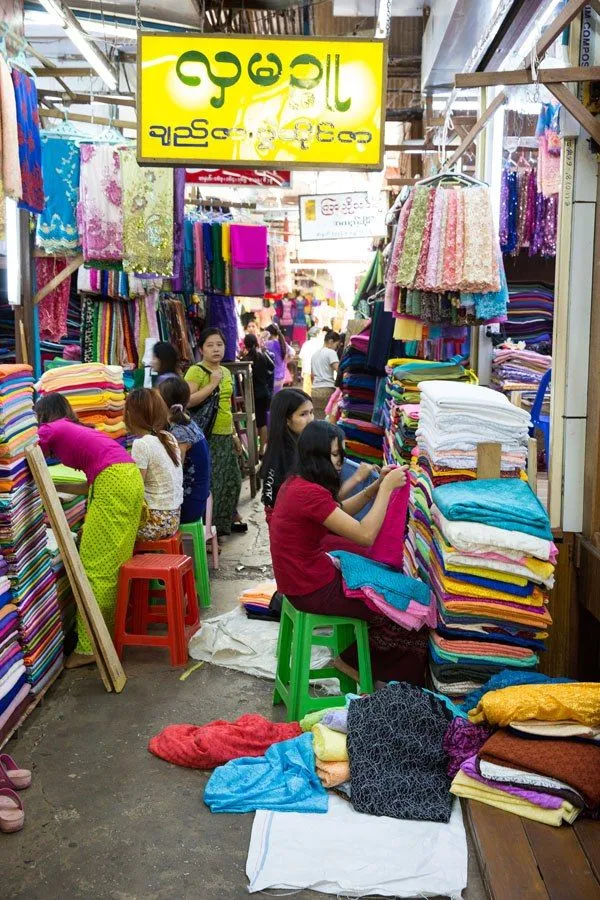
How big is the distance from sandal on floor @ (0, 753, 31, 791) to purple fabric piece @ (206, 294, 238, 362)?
6.62 metres

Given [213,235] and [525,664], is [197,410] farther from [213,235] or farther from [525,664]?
[525,664]

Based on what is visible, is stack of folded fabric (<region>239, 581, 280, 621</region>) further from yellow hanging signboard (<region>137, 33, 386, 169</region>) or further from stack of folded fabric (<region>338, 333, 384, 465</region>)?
yellow hanging signboard (<region>137, 33, 386, 169</region>)

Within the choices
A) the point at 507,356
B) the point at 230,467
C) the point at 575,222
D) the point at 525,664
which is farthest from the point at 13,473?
the point at 507,356

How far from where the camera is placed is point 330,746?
3.80 metres

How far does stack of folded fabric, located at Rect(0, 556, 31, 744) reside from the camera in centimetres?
430

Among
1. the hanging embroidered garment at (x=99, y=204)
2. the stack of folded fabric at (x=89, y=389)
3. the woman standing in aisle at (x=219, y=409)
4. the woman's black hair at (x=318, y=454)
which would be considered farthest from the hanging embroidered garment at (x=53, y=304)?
the woman's black hair at (x=318, y=454)

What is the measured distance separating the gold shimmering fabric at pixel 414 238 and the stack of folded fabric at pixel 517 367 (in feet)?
6.29

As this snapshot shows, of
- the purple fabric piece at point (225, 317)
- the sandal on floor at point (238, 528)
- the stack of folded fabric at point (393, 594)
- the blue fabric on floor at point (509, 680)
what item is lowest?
the sandal on floor at point (238, 528)

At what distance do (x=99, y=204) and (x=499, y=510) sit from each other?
4460mm

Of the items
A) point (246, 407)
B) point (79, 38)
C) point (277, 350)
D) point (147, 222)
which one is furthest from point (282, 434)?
point (277, 350)

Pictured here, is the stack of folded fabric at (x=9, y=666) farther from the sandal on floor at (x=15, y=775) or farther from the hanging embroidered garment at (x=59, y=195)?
the hanging embroidered garment at (x=59, y=195)

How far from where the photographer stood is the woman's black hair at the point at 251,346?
1195cm

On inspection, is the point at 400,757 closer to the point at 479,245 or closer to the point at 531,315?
the point at 479,245

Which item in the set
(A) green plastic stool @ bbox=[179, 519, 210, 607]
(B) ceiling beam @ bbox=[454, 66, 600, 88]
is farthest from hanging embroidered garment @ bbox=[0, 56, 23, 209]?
(A) green plastic stool @ bbox=[179, 519, 210, 607]
